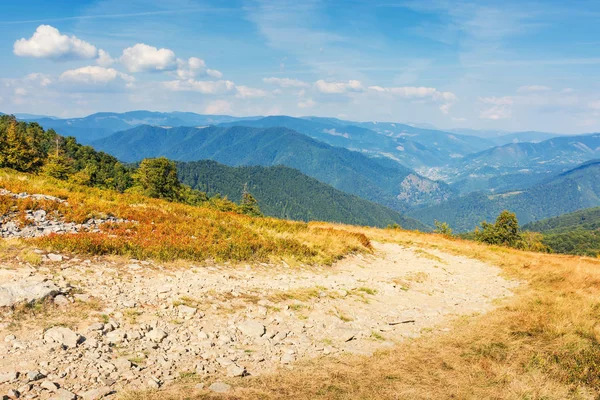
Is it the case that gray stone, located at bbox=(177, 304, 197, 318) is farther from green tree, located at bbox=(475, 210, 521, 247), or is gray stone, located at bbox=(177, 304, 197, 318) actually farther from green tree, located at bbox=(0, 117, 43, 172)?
green tree, located at bbox=(475, 210, 521, 247)

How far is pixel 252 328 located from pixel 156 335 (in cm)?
230

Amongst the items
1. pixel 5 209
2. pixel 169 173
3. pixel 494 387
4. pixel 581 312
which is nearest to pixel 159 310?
pixel 494 387

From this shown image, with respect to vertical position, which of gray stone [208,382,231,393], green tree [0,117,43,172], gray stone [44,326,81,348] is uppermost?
green tree [0,117,43,172]

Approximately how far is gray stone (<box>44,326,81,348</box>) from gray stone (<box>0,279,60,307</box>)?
1.46m

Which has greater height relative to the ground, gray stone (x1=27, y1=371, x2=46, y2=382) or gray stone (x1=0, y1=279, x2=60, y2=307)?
gray stone (x1=0, y1=279, x2=60, y2=307)

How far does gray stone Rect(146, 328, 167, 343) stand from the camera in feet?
24.7

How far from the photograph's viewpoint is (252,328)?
28.5ft

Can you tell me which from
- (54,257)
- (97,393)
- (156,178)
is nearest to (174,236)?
(54,257)

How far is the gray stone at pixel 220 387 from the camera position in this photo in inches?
234

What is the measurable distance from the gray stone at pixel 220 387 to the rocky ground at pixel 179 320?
31mm

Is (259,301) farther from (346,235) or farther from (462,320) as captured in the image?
(346,235)

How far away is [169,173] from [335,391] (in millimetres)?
77564

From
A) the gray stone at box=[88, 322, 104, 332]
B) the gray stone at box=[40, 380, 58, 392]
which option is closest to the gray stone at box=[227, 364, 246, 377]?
the gray stone at box=[40, 380, 58, 392]

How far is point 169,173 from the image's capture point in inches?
3029
